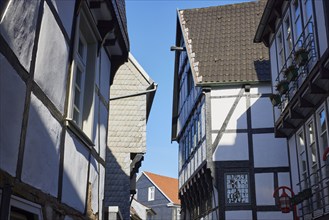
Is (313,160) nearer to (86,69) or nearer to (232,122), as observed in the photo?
(86,69)

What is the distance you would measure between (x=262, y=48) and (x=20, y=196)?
1464 centimetres

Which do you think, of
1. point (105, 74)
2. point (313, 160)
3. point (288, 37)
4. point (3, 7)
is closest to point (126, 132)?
point (288, 37)

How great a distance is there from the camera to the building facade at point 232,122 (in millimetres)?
15617

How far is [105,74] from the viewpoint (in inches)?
325

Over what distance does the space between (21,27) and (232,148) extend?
12741mm

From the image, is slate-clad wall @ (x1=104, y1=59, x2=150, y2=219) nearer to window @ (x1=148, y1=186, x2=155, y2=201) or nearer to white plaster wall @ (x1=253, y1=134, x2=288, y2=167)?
white plaster wall @ (x1=253, y1=134, x2=288, y2=167)

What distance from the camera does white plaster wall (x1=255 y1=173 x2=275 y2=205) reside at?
1534cm

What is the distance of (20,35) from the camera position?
4008 millimetres

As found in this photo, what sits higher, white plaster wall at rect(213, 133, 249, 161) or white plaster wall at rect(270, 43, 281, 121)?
white plaster wall at rect(270, 43, 281, 121)

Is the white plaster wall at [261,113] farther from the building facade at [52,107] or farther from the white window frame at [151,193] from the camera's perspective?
the white window frame at [151,193]

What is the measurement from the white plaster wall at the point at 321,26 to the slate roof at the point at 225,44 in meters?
7.23

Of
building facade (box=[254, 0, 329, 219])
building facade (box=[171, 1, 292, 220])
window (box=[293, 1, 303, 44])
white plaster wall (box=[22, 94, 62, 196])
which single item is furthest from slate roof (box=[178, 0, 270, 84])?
white plaster wall (box=[22, 94, 62, 196])

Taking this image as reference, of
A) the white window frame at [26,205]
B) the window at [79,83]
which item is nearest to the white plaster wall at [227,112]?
the window at [79,83]

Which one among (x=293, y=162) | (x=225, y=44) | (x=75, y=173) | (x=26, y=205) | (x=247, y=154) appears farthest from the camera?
(x=225, y=44)
